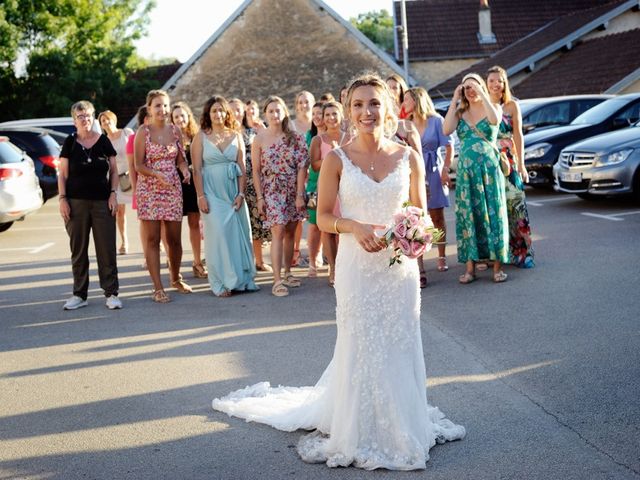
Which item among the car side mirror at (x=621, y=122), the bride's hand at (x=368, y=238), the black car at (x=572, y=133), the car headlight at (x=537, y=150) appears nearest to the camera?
the bride's hand at (x=368, y=238)

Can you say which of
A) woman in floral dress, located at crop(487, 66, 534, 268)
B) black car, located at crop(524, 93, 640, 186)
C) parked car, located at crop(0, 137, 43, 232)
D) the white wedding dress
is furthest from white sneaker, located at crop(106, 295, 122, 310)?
black car, located at crop(524, 93, 640, 186)

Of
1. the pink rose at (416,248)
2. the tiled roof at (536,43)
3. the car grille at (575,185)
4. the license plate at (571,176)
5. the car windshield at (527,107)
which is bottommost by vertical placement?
the car grille at (575,185)

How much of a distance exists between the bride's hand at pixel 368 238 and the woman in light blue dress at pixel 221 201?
560 cm

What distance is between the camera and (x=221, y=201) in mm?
10773

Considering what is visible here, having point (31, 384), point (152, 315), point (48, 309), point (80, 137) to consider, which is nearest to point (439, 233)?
point (31, 384)

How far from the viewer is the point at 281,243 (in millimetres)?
10867

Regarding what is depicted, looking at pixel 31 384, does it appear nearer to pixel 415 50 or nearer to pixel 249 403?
pixel 249 403

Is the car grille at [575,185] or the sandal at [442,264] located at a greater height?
the car grille at [575,185]

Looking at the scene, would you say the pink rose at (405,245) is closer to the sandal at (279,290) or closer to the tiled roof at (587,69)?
the sandal at (279,290)

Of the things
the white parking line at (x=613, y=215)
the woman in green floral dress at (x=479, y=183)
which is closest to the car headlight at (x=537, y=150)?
the white parking line at (x=613, y=215)

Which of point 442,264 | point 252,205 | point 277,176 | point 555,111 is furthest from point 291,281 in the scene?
point 555,111

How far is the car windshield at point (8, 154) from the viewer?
17.0 m

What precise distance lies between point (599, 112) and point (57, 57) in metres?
32.3

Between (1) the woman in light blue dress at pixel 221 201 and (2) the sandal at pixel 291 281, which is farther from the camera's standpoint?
(2) the sandal at pixel 291 281
